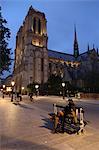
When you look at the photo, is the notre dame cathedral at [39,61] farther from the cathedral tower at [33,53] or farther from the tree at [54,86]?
the tree at [54,86]

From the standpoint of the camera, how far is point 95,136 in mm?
8570

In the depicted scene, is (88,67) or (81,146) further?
(88,67)

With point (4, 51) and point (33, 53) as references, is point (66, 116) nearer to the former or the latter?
point (4, 51)

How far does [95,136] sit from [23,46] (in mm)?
96054

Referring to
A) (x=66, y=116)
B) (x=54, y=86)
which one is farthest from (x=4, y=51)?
(x=54, y=86)

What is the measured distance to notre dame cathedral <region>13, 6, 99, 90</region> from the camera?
9244cm

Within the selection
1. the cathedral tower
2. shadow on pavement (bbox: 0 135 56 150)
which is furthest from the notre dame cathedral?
shadow on pavement (bbox: 0 135 56 150)

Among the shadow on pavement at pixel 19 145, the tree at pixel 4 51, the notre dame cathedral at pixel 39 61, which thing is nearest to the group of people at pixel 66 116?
the shadow on pavement at pixel 19 145

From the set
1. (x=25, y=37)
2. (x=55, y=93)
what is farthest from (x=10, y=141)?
(x=25, y=37)

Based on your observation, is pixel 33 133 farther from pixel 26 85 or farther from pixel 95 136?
pixel 26 85

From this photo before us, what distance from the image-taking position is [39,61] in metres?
93.8

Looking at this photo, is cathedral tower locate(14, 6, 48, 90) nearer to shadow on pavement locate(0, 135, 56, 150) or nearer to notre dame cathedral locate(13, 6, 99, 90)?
notre dame cathedral locate(13, 6, 99, 90)

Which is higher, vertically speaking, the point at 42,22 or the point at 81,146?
the point at 42,22

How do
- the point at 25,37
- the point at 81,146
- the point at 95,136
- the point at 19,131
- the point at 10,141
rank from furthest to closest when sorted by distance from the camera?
the point at 25,37 < the point at 19,131 < the point at 95,136 < the point at 10,141 < the point at 81,146
